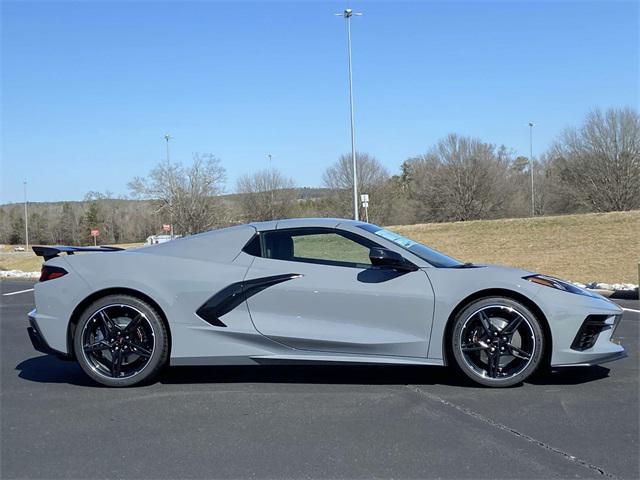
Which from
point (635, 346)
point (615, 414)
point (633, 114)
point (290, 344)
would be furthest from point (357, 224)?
point (633, 114)

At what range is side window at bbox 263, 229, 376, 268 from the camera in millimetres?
4730

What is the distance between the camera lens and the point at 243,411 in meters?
4.11

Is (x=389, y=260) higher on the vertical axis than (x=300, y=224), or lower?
lower

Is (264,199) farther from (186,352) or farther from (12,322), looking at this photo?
(186,352)

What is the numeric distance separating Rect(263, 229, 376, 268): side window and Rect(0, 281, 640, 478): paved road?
1.02m

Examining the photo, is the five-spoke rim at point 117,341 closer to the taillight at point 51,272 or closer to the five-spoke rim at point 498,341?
the taillight at point 51,272

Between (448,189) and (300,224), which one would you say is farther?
(448,189)

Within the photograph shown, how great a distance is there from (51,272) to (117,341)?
843 millimetres

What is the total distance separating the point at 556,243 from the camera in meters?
23.8

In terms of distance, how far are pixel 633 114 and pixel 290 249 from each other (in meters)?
42.4

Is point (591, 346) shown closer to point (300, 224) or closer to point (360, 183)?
point (300, 224)

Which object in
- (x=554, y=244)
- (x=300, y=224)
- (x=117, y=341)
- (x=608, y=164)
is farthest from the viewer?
(x=608, y=164)

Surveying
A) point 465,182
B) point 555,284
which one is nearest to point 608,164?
point 465,182

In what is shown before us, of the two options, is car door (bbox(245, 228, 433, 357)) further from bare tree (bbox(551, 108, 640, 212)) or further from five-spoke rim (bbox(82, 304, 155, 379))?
bare tree (bbox(551, 108, 640, 212))
